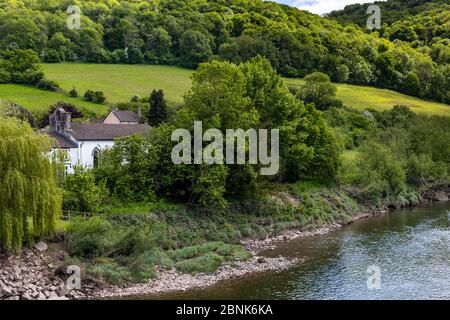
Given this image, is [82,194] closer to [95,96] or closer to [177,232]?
[177,232]

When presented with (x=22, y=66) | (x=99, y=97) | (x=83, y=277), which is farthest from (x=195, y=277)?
(x=22, y=66)

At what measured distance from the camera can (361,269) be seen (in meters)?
36.1

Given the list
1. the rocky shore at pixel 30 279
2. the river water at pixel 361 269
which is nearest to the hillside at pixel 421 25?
the river water at pixel 361 269

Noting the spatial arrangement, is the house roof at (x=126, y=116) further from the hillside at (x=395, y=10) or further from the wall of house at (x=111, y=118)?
the hillside at (x=395, y=10)

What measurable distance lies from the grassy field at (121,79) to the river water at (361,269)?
5245 centimetres

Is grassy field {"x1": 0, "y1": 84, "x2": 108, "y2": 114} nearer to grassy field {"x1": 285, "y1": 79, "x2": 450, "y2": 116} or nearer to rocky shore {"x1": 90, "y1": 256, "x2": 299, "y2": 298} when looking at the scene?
grassy field {"x1": 285, "y1": 79, "x2": 450, "y2": 116}

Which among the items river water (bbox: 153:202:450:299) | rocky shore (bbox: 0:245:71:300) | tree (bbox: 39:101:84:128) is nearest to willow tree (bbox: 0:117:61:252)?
rocky shore (bbox: 0:245:71:300)

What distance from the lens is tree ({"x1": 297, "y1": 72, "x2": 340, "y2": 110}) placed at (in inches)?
3873

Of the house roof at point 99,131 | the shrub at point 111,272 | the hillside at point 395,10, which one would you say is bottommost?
the shrub at point 111,272

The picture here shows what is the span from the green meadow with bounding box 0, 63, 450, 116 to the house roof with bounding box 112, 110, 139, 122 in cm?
771

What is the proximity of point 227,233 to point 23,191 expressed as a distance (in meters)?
17.3

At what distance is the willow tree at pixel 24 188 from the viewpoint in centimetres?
3111

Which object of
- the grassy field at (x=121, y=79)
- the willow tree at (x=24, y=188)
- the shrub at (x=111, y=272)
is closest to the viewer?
the willow tree at (x=24, y=188)

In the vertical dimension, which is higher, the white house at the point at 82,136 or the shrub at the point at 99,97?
the shrub at the point at 99,97
